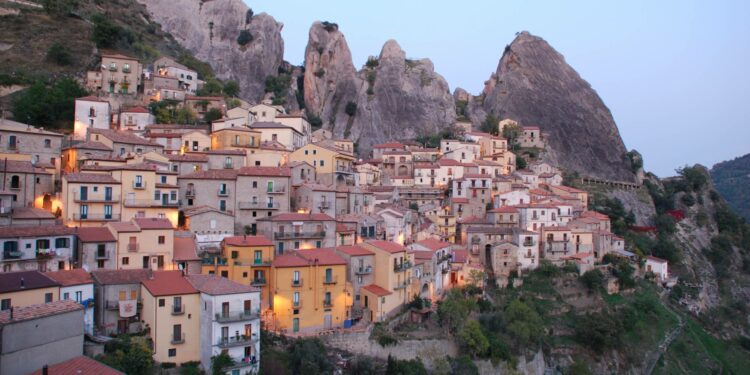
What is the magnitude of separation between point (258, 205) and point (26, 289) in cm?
1795

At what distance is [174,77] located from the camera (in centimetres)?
6694

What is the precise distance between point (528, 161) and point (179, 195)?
53.1 metres

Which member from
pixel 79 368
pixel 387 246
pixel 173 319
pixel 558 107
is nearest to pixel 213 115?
pixel 387 246

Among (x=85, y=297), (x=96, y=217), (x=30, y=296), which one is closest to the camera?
(x=30, y=296)

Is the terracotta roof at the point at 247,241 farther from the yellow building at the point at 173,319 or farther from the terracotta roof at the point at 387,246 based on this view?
the terracotta roof at the point at 387,246

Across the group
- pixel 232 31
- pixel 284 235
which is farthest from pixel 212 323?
pixel 232 31

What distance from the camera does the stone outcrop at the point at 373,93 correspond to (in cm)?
9344

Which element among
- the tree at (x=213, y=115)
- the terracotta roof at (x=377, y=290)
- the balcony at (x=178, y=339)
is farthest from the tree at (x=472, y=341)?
the tree at (x=213, y=115)

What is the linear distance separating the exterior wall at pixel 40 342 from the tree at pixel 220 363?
6.03 meters

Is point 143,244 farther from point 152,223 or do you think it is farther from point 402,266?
point 402,266

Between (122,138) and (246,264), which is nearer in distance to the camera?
(246,264)

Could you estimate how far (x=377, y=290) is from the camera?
1564 inches

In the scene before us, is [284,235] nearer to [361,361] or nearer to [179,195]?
[179,195]

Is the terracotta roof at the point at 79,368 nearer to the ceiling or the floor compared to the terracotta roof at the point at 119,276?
nearer to the floor
